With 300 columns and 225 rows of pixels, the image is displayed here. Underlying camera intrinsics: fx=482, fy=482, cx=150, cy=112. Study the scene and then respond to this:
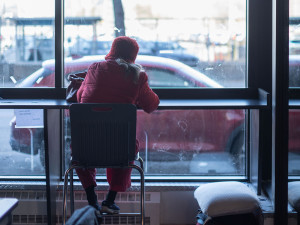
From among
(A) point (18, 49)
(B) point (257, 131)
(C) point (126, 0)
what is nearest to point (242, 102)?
(B) point (257, 131)

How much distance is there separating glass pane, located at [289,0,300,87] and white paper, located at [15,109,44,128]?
1734mm

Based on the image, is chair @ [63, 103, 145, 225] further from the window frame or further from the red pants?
the window frame

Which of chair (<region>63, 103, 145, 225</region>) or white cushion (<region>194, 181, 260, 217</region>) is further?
white cushion (<region>194, 181, 260, 217</region>)

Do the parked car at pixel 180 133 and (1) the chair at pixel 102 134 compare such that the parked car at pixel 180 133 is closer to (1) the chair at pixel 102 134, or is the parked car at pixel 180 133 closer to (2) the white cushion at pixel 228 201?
(2) the white cushion at pixel 228 201

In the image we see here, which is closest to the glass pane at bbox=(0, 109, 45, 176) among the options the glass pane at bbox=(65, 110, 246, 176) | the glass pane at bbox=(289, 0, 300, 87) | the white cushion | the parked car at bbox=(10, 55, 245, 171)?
the parked car at bbox=(10, 55, 245, 171)

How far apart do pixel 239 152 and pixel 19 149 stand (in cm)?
156

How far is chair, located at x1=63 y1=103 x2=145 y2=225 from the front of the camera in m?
2.42

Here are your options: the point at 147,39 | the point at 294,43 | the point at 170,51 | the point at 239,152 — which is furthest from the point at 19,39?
the point at 294,43

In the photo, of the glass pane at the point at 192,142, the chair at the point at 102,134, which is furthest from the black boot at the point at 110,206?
the glass pane at the point at 192,142

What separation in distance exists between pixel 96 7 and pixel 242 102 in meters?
1.20

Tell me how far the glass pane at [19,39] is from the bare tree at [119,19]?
1.44ft

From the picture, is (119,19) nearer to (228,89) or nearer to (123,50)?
(123,50)

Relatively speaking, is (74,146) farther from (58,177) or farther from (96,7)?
(96,7)

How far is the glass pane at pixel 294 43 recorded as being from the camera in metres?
3.26
